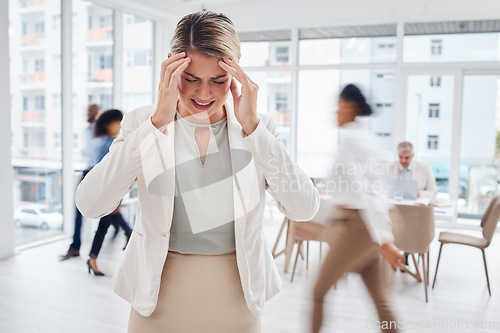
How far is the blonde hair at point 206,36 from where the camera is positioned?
3.13 feet

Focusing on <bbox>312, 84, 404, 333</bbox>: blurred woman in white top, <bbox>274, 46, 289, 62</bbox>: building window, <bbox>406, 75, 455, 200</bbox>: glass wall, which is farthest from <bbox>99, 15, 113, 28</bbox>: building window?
<bbox>312, 84, 404, 333</bbox>: blurred woman in white top

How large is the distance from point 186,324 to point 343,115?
7.18 feet

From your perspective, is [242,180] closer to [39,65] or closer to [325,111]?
[39,65]

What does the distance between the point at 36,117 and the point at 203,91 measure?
536 centimetres

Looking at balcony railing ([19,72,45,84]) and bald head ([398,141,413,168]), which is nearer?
bald head ([398,141,413,168])

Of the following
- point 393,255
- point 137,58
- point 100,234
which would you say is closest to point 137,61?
point 137,58

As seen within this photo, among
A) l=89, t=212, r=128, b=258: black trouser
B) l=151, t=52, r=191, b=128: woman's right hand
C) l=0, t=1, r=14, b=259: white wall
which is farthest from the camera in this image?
l=0, t=1, r=14, b=259: white wall

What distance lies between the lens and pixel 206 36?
0.95 meters

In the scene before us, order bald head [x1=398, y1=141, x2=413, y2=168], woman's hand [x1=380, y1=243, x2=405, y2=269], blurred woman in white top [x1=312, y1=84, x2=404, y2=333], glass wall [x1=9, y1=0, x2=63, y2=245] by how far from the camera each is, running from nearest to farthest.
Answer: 1. woman's hand [x1=380, y1=243, x2=405, y2=269]
2. blurred woman in white top [x1=312, y1=84, x2=404, y2=333]
3. bald head [x1=398, y1=141, x2=413, y2=168]
4. glass wall [x1=9, y1=0, x2=63, y2=245]

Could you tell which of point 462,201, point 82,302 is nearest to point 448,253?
point 462,201

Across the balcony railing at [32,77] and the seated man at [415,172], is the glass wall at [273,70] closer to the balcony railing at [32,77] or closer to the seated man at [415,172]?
the seated man at [415,172]

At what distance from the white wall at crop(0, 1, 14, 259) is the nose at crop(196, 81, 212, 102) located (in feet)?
15.4

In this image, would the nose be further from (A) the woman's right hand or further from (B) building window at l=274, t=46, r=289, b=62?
(B) building window at l=274, t=46, r=289, b=62

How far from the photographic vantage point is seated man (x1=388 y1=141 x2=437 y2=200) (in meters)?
5.14
